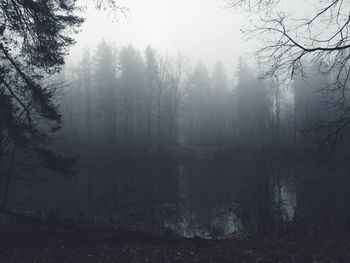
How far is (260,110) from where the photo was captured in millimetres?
63031

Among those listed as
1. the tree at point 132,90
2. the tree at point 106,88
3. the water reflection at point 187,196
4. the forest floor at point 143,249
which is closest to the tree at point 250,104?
Answer: the tree at point 132,90

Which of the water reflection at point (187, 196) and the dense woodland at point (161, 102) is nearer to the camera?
the water reflection at point (187, 196)

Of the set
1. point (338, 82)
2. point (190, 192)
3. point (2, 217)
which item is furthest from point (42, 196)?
point (338, 82)

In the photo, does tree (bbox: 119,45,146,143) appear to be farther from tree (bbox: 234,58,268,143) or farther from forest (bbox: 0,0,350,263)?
tree (bbox: 234,58,268,143)

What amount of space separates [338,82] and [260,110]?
57774mm

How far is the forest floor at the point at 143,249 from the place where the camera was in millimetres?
8406

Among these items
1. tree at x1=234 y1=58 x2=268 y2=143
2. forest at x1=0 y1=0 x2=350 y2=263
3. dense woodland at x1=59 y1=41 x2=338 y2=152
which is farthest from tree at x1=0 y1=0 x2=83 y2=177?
→ tree at x1=234 y1=58 x2=268 y2=143

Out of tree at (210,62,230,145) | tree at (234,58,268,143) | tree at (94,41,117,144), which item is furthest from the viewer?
tree at (210,62,230,145)

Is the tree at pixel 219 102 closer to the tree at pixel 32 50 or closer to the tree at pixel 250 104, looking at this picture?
the tree at pixel 250 104

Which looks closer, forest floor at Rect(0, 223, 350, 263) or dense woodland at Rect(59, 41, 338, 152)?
forest floor at Rect(0, 223, 350, 263)

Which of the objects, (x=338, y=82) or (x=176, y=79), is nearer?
(x=338, y=82)

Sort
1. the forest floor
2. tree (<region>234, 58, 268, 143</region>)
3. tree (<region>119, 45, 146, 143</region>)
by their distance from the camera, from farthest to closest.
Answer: tree (<region>234, 58, 268, 143</region>)
tree (<region>119, 45, 146, 143</region>)
the forest floor

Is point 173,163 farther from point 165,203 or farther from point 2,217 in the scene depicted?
point 2,217

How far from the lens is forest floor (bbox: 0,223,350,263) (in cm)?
841
